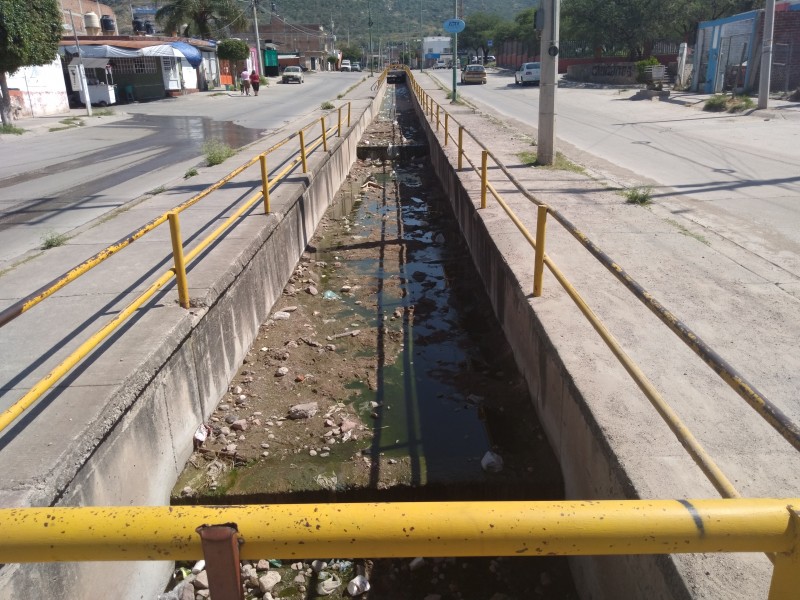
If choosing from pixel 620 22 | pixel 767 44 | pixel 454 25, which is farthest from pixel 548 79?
pixel 620 22

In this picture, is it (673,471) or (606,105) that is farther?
(606,105)

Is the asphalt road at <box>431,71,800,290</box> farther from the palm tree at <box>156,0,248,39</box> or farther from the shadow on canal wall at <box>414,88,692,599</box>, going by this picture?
the palm tree at <box>156,0,248,39</box>

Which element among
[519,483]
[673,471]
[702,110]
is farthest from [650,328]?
[702,110]

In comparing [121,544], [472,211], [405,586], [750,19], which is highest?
[750,19]

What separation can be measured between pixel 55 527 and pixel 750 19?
36.0m

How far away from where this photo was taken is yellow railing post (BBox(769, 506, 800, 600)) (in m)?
1.54

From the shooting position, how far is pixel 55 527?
1.54 m

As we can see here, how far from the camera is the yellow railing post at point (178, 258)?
525cm

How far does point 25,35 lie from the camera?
83.4 ft

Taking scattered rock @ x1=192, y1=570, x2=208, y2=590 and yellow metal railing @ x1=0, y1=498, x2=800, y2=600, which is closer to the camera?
yellow metal railing @ x1=0, y1=498, x2=800, y2=600

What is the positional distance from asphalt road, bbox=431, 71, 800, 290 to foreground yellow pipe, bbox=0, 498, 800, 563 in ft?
17.5

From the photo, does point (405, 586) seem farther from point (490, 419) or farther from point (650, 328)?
point (650, 328)

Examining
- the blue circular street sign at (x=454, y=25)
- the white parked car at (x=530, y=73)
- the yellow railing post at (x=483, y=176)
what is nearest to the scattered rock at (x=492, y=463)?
the yellow railing post at (x=483, y=176)

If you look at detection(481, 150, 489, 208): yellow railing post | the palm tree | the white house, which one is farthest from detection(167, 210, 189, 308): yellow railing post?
the palm tree
